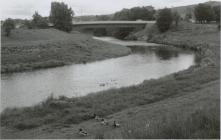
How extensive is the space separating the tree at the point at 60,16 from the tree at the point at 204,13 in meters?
37.5

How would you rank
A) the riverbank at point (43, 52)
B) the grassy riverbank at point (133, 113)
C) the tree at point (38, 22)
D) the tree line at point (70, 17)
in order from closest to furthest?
the grassy riverbank at point (133, 113) < the riverbank at point (43, 52) < the tree at point (38, 22) < the tree line at point (70, 17)

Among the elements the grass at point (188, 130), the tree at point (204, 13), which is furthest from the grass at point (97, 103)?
the tree at point (204, 13)

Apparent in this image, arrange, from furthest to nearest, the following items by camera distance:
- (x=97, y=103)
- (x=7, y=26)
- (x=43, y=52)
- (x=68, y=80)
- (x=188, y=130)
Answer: (x=7, y=26) → (x=43, y=52) → (x=68, y=80) → (x=97, y=103) → (x=188, y=130)

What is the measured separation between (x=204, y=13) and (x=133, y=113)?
294 feet

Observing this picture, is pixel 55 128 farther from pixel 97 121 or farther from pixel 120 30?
pixel 120 30

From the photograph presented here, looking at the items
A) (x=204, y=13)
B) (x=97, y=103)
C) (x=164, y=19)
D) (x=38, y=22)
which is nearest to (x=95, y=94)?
(x=97, y=103)

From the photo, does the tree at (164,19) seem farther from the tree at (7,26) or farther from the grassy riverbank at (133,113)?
the grassy riverbank at (133,113)

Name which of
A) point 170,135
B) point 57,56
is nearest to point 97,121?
point 170,135

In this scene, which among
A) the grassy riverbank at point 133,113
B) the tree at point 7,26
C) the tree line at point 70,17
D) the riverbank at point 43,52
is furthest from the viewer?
the tree line at point 70,17

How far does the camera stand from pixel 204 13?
10225 cm

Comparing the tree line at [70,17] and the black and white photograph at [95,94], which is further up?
the tree line at [70,17]

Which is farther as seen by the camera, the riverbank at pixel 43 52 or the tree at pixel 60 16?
the tree at pixel 60 16

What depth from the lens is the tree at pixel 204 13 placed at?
101 meters

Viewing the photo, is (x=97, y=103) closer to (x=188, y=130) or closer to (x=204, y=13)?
(x=188, y=130)
